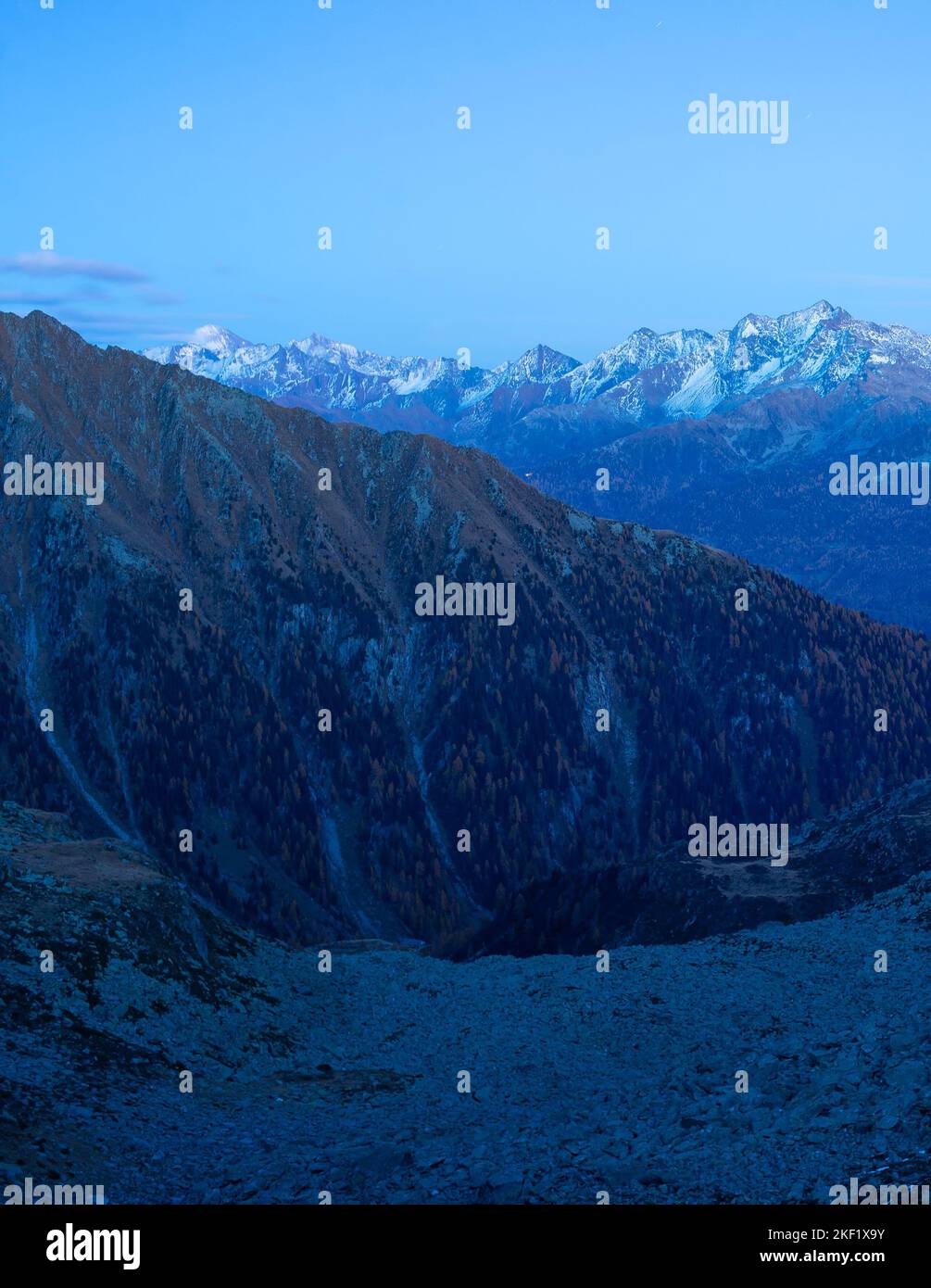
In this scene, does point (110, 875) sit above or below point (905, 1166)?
above

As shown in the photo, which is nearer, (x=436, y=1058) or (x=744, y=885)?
(x=436, y=1058)

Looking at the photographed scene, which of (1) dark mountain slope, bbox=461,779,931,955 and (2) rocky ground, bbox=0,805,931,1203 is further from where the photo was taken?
(1) dark mountain slope, bbox=461,779,931,955

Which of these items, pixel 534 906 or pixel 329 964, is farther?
pixel 534 906

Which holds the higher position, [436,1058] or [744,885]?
[744,885]

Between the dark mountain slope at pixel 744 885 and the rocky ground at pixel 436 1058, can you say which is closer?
the rocky ground at pixel 436 1058
